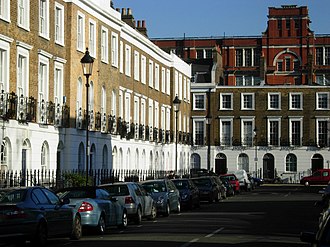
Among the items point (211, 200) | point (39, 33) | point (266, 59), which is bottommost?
point (211, 200)

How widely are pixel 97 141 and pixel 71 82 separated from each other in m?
6.54

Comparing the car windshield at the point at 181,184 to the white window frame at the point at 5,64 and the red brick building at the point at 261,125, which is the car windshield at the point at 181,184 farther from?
the red brick building at the point at 261,125

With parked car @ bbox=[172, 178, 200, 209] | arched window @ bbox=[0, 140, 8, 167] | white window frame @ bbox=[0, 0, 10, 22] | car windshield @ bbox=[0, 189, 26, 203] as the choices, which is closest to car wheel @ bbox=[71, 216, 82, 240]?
car windshield @ bbox=[0, 189, 26, 203]

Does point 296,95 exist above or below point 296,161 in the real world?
above

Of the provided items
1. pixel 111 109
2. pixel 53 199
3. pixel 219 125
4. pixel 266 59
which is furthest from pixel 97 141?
pixel 266 59

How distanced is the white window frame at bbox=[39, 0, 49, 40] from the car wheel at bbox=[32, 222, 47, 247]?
2310cm

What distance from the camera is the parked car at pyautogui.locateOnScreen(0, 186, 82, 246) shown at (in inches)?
816

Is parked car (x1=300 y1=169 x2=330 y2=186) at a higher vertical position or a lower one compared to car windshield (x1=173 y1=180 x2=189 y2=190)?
higher

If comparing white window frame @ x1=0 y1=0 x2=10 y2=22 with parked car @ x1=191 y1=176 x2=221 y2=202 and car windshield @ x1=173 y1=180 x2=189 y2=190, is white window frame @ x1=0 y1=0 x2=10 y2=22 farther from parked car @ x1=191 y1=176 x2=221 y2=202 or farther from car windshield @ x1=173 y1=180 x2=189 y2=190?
parked car @ x1=191 y1=176 x2=221 y2=202

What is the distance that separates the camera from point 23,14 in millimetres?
41688

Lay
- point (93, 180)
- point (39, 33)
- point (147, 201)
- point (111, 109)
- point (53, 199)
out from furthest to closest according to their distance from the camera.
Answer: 1. point (111, 109)
2. point (93, 180)
3. point (39, 33)
4. point (147, 201)
5. point (53, 199)

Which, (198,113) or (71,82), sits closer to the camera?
(71,82)

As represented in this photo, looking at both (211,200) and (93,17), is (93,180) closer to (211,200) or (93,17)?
(211,200)

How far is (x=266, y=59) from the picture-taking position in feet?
417
